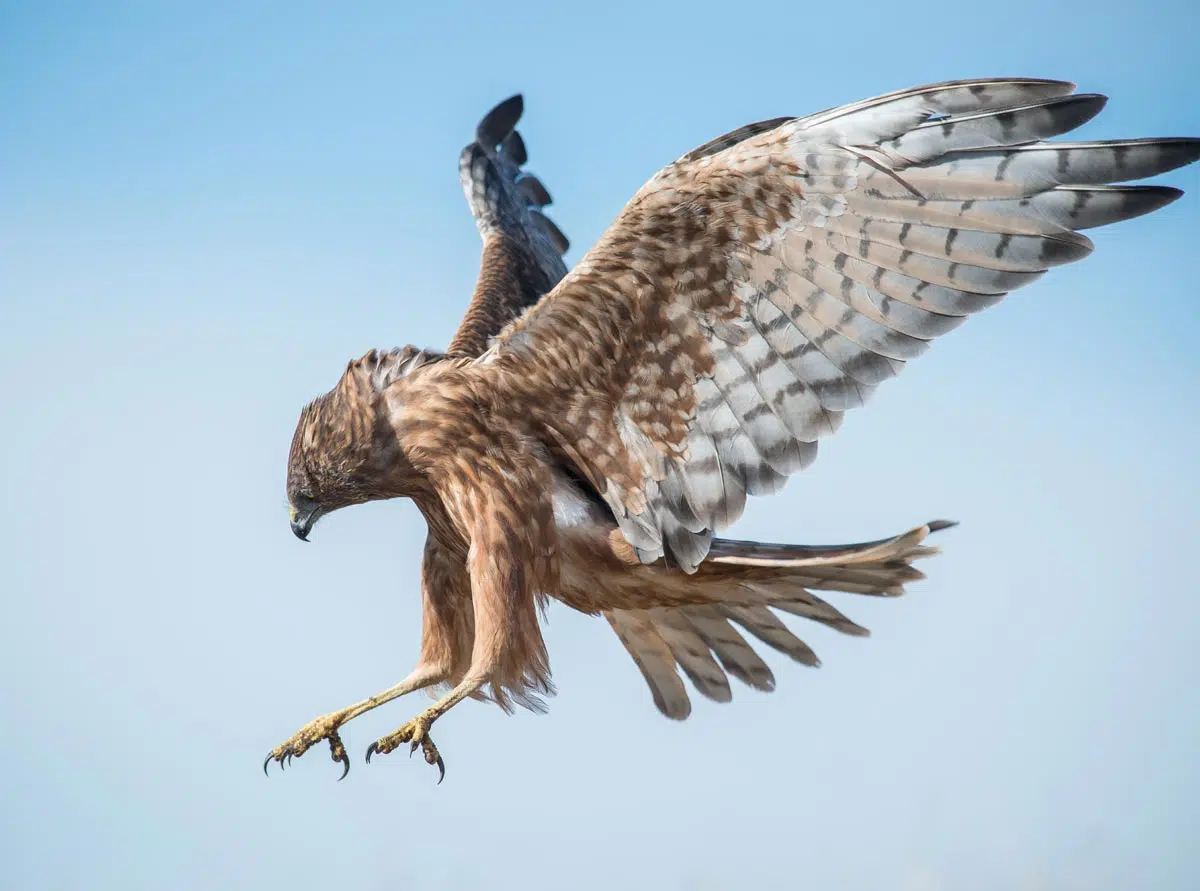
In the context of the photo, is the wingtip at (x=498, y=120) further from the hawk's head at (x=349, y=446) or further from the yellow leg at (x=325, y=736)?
the yellow leg at (x=325, y=736)

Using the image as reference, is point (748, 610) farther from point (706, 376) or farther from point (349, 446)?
point (349, 446)

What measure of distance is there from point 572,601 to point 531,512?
548mm

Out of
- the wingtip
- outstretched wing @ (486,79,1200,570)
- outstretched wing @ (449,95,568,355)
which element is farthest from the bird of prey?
the wingtip

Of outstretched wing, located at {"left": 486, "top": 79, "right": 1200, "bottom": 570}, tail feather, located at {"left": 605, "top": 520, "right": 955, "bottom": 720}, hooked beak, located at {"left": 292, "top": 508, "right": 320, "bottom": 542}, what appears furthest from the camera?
hooked beak, located at {"left": 292, "top": 508, "right": 320, "bottom": 542}

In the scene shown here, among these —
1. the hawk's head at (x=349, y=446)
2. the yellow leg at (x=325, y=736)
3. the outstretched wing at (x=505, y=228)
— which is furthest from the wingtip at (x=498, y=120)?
the yellow leg at (x=325, y=736)

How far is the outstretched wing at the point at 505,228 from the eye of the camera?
7223mm

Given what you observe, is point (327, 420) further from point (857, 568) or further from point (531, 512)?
point (857, 568)

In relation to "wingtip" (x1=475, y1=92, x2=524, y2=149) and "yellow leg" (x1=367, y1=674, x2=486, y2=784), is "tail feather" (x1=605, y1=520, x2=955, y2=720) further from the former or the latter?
"wingtip" (x1=475, y1=92, x2=524, y2=149)

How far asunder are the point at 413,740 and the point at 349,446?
4.24 ft

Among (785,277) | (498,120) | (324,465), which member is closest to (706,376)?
(785,277)

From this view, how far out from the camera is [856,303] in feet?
16.3

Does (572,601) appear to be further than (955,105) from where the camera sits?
Yes

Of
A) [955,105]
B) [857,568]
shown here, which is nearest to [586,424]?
[857,568]

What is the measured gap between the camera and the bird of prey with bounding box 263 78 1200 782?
4766 mm
